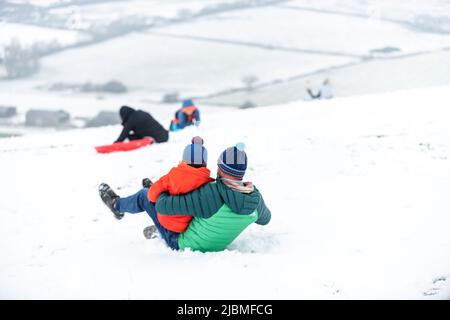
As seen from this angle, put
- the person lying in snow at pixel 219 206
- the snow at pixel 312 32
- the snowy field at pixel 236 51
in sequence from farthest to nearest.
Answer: the snow at pixel 312 32 → the snowy field at pixel 236 51 → the person lying in snow at pixel 219 206

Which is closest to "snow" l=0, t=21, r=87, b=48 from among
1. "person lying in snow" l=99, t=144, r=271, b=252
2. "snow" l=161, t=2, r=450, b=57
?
"snow" l=161, t=2, r=450, b=57

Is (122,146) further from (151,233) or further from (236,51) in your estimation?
(236,51)

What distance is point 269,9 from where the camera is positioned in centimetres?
8119

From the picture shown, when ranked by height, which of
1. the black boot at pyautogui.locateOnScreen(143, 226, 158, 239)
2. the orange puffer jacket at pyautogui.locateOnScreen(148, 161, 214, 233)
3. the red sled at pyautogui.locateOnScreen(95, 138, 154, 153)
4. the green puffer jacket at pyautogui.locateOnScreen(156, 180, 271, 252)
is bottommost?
the red sled at pyautogui.locateOnScreen(95, 138, 154, 153)

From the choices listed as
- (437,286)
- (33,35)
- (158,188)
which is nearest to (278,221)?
(158,188)

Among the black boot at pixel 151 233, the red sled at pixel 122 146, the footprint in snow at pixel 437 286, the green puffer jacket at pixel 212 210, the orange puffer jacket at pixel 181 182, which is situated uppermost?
the orange puffer jacket at pixel 181 182

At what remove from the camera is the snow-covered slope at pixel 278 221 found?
447 centimetres

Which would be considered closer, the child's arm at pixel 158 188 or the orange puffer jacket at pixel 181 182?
the orange puffer jacket at pixel 181 182

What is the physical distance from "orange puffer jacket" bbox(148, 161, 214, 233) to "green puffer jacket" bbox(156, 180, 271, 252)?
0.22ft

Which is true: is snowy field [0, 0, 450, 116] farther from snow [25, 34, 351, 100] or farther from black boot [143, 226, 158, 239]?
black boot [143, 226, 158, 239]

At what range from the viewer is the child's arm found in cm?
505

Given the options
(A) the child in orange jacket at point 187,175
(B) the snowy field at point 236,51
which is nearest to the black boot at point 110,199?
(A) the child in orange jacket at point 187,175

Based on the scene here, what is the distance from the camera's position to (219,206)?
16.0 ft

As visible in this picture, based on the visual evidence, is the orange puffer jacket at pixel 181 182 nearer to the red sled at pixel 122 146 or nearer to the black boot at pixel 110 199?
the black boot at pixel 110 199
